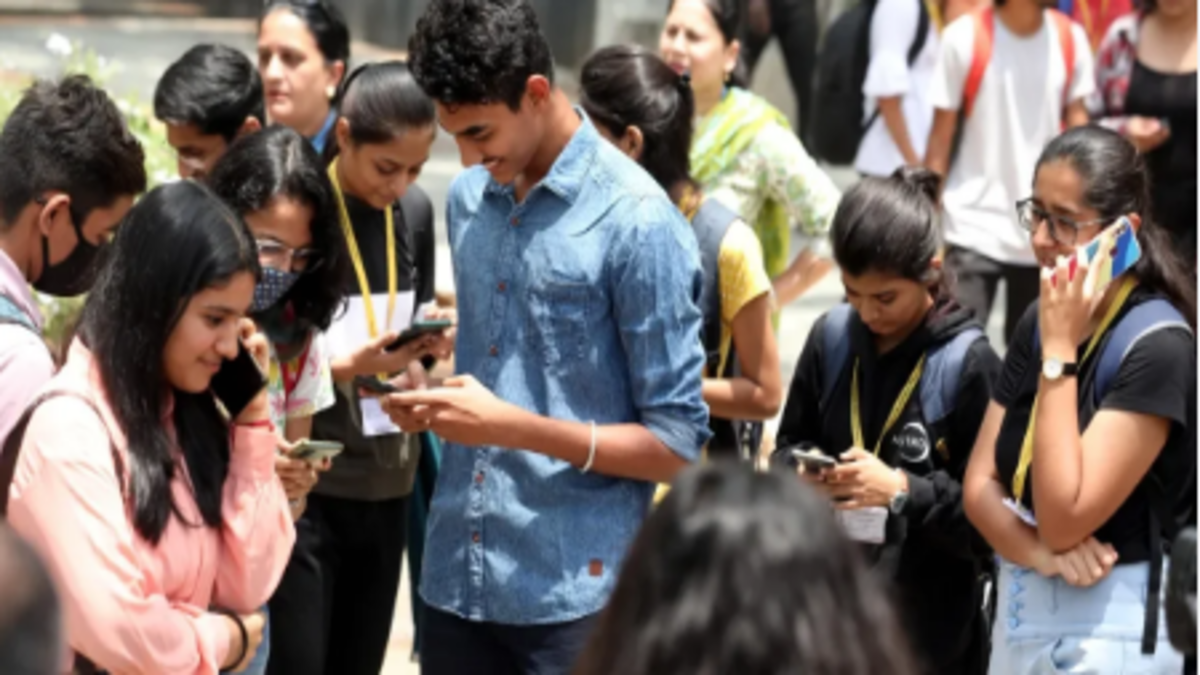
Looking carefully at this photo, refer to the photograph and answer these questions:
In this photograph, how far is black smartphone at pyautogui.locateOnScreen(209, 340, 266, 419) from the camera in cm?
368

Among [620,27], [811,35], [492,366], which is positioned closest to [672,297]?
[492,366]

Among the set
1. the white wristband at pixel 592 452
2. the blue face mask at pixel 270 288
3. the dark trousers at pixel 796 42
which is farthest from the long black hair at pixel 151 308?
the dark trousers at pixel 796 42

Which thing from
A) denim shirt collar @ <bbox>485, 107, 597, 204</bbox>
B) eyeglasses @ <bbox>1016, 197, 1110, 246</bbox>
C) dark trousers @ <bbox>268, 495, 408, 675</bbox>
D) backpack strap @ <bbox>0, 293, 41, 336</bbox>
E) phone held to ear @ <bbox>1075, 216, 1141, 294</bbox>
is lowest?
dark trousers @ <bbox>268, 495, 408, 675</bbox>

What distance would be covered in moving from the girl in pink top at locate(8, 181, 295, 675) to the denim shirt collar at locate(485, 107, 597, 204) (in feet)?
1.98

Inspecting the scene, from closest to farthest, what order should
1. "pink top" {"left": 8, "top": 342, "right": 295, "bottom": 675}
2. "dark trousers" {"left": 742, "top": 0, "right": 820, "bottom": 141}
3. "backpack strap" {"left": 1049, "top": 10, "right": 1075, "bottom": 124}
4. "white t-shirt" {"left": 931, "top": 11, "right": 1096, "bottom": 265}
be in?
"pink top" {"left": 8, "top": 342, "right": 295, "bottom": 675}
"white t-shirt" {"left": 931, "top": 11, "right": 1096, "bottom": 265}
"backpack strap" {"left": 1049, "top": 10, "right": 1075, "bottom": 124}
"dark trousers" {"left": 742, "top": 0, "right": 820, "bottom": 141}

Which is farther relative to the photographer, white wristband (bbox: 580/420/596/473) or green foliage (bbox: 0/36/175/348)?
green foliage (bbox: 0/36/175/348)

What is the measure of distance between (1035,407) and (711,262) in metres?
1.13

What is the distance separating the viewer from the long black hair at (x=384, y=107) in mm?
4891

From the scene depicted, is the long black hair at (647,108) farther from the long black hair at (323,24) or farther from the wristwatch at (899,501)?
the long black hair at (323,24)

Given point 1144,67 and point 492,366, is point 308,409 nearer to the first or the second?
point 492,366

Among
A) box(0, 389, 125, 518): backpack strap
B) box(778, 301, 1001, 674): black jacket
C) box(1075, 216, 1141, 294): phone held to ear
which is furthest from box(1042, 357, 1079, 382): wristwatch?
box(0, 389, 125, 518): backpack strap

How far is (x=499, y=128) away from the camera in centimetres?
377

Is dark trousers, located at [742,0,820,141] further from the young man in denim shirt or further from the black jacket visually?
the young man in denim shirt

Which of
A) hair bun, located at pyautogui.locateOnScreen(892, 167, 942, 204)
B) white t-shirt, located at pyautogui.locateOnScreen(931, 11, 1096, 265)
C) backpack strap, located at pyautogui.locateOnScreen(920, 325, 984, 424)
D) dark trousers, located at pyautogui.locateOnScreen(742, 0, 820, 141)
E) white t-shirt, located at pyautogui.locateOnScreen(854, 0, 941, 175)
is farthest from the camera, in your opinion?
dark trousers, located at pyautogui.locateOnScreen(742, 0, 820, 141)
